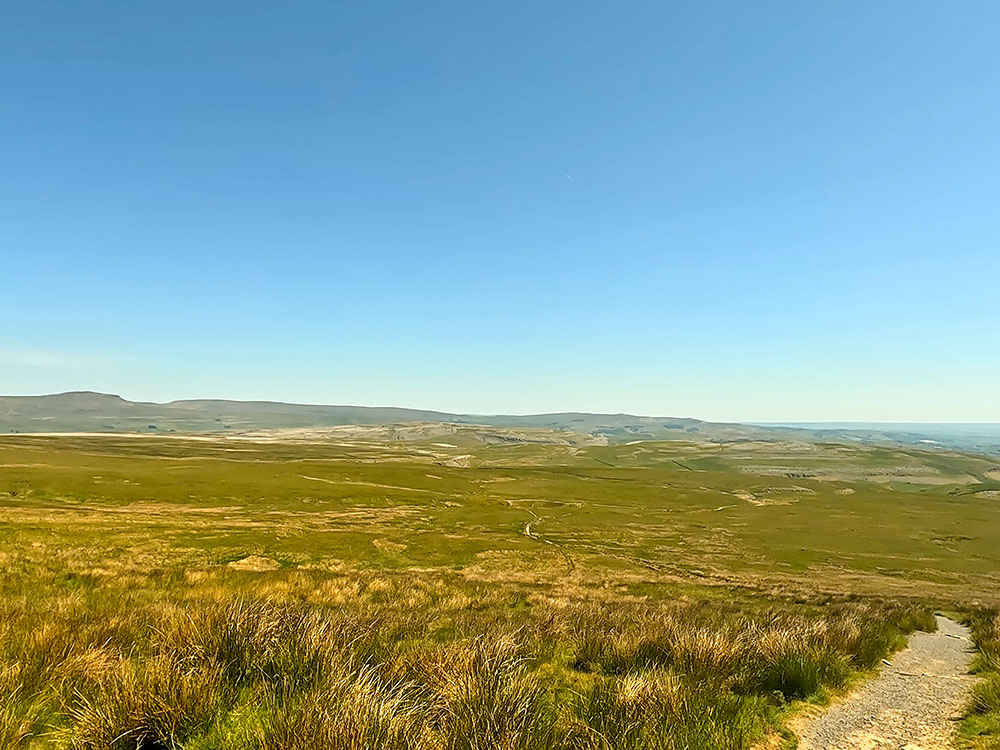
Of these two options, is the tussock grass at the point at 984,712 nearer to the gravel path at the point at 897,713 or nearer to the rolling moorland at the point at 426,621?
the rolling moorland at the point at 426,621

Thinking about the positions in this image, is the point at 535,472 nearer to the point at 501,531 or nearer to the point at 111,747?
the point at 501,531

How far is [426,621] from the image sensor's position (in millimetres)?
12664

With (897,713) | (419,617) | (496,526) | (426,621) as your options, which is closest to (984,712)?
(897,713)

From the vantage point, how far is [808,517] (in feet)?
285

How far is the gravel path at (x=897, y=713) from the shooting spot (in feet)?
22.9

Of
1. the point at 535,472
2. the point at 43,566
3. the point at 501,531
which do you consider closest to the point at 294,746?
the point at 43,566

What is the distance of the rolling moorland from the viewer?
16.9 feet

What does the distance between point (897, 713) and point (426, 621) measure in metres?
9.38

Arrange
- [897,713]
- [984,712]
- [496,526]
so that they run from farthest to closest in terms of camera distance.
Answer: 1. [496,526]
2. [897,713]
3. [984,712]

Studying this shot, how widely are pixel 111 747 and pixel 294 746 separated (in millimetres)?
2024

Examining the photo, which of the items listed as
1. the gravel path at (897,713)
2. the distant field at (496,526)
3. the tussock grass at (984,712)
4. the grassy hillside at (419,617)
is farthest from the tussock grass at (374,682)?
the distant field at (496,526)

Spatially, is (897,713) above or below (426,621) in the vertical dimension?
above

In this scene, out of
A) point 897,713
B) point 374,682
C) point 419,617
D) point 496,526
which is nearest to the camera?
point 374,682

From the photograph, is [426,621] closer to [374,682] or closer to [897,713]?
[374,682]
